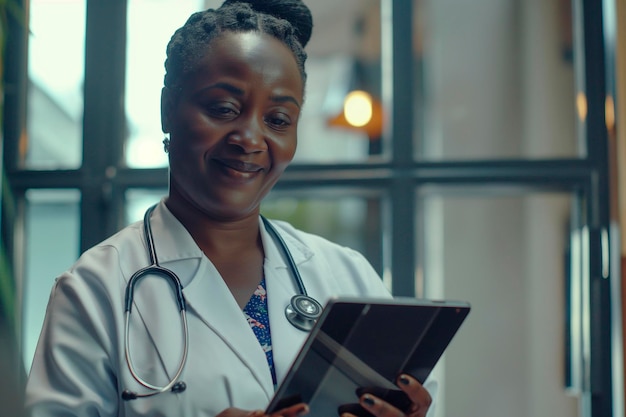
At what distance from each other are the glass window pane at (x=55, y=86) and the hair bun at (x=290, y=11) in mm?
1202

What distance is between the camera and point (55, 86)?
233 cm

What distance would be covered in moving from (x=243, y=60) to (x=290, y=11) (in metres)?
0.16

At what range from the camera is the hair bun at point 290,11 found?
124cm

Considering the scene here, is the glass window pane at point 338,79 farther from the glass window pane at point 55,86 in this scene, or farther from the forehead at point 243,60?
the forehead at point 243,60

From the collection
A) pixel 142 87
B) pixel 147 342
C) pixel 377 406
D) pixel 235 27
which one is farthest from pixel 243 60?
pixel 142 87

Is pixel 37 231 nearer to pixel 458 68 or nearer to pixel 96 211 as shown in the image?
pixel 96 211

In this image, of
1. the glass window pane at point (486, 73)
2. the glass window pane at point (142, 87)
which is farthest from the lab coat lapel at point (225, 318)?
the glass window pane at point (486, 73)

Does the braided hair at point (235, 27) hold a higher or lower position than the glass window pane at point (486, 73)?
lower

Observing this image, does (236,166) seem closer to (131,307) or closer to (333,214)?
(131,307)

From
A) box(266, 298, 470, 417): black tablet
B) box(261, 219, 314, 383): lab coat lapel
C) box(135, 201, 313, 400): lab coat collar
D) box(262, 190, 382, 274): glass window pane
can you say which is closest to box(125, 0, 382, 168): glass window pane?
box(262, 190, 382, 274): glass window pane

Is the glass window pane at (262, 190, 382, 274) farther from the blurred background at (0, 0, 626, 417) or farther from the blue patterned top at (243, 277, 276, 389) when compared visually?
the blue patterned top at (243, 277, 276, 389)

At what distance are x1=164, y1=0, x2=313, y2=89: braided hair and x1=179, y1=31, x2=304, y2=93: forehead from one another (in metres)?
0.01

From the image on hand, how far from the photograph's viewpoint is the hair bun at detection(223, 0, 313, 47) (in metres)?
1.24

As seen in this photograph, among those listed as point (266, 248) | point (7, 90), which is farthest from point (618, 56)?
point (7, 90)
